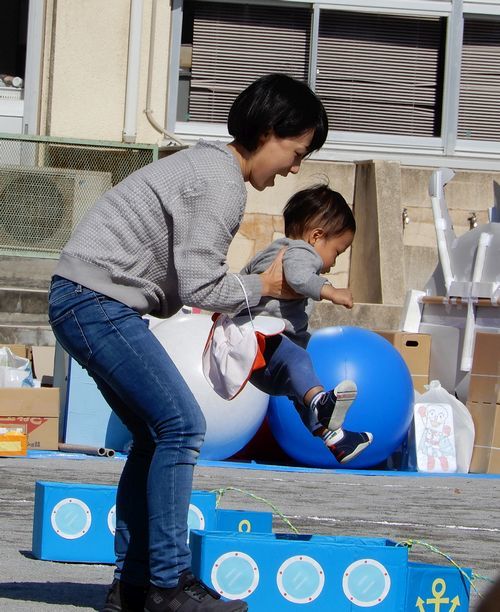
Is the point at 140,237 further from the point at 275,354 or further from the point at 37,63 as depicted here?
the point at 37,63

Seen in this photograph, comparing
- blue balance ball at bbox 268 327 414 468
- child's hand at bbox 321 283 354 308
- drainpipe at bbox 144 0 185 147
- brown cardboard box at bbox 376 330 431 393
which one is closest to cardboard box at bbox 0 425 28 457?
blue balance ball at bbox 268 327 414 468

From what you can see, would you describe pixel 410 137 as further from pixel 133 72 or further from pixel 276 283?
pixel 276 283

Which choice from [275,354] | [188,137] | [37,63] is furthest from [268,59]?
[275,354]

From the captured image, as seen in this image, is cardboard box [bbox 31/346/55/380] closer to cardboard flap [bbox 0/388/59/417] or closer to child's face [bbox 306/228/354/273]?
cardboard flap [bbox 0/388/59/417]

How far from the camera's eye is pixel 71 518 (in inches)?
171

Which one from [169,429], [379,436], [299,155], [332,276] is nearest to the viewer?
[169,429]

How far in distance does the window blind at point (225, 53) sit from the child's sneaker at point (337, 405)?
8.84m

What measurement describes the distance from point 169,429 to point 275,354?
2.50 feet

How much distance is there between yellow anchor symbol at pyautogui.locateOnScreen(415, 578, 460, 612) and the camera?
11.6 ft

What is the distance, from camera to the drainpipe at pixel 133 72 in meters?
11.7

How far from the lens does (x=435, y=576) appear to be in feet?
11.6

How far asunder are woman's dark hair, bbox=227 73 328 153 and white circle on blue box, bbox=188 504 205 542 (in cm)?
154

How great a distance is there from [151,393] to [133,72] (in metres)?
9.07

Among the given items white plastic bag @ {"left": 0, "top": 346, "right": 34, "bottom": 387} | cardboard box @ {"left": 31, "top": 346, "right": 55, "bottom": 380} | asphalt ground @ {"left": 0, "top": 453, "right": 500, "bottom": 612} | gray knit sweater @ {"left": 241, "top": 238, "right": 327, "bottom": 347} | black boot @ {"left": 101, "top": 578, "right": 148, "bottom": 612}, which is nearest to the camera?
black boot @ {"left": 101, "top": 578, "right": 148, "bottom": 612}
